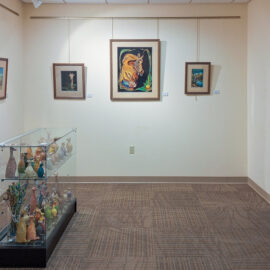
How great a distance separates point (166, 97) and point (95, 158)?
167 centimetres

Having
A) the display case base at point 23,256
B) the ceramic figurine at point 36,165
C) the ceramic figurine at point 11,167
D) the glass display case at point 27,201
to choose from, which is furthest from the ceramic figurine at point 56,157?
the display case base at point 23,256

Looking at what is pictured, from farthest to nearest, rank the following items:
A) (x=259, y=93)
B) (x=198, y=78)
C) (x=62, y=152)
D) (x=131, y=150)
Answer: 1. (x=131, y=150)
2. (x=198, y=78)
3. (x=259, y=93)
4. (x=62, y=152)

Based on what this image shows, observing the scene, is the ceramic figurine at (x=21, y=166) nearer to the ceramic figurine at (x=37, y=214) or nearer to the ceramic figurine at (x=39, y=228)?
the ceramic figurine at (x=37, y=214)

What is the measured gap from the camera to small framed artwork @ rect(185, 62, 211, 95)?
692cm

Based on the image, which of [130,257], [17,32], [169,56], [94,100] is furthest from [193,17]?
[130,257]

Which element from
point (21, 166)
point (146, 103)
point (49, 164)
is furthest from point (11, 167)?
point (146, 103)

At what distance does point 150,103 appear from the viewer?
7031mm

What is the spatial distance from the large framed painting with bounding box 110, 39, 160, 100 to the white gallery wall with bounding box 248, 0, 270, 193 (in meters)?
1.59

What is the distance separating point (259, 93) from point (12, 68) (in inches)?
157

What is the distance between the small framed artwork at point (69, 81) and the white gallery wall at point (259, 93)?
2897 millimetres

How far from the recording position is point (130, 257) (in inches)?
157

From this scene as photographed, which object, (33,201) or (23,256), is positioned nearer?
(23,256)

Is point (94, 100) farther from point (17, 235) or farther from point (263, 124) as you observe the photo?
point (17, 235)

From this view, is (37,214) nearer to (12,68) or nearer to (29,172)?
(29,172)
